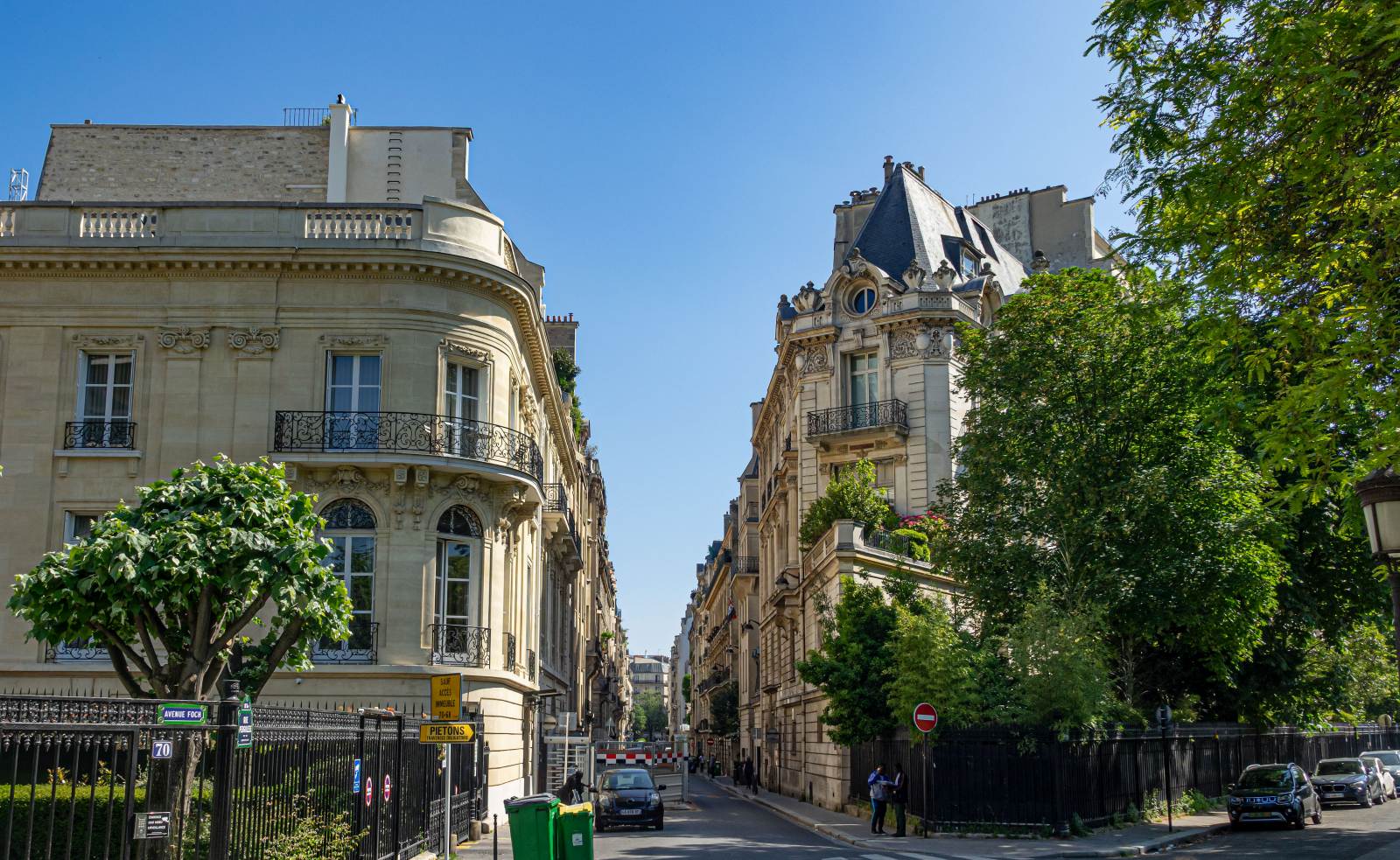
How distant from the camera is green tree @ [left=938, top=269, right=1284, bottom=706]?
27.0 m

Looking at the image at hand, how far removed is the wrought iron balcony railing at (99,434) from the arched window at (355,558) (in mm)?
4616

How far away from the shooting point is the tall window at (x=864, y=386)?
40.0m

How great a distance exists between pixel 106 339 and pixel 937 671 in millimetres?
19145

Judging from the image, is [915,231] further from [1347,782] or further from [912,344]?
[1347,782]

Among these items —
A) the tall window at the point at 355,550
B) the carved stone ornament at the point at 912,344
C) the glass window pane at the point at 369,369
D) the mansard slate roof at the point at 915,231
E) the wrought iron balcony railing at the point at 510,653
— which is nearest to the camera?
the tall window at the point at 355,550

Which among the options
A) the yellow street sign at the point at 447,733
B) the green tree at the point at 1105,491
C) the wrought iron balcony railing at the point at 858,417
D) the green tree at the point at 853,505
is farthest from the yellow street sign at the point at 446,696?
the wrought iron balcony railing at the point at 858,417

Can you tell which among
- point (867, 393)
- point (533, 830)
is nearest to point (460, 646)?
point (533, 830)

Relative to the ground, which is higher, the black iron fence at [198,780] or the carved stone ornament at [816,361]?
the carved stone ornament at [816,361]

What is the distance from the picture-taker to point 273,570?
611 inches

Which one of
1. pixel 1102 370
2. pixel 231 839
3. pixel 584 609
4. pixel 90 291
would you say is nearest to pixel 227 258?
pixel 90 291

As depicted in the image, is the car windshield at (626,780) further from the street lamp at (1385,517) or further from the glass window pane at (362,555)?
the street lamp at (1385,517)

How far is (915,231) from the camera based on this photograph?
43062 millimetres

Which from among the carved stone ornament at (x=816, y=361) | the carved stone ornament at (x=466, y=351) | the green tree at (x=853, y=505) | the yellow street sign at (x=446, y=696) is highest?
the carved stone ornament at (x=816, y=361)

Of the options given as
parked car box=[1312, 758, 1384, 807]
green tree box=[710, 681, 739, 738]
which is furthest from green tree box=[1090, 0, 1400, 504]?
green tree box=[710, 681, 739, 738]
